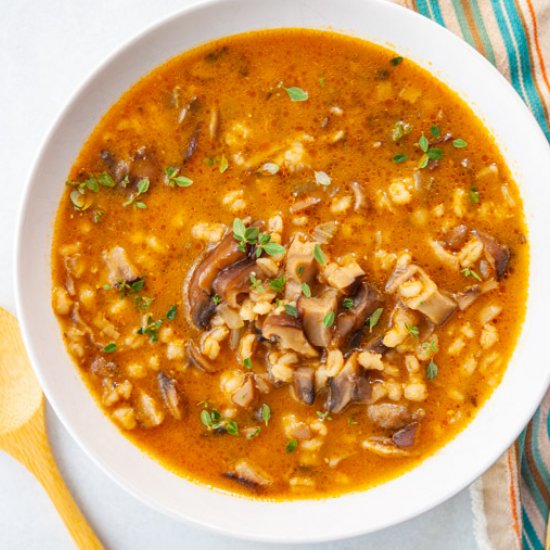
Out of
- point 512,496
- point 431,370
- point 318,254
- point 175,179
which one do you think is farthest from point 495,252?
point 175,179

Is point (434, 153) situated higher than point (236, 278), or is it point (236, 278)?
point (434, 153)

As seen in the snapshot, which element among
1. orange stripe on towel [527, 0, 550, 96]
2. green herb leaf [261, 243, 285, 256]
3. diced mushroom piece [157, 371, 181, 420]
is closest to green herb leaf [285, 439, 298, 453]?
diced mushroom piece [157, 371, 181, 420]

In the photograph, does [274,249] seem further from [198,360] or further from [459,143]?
[459,143]

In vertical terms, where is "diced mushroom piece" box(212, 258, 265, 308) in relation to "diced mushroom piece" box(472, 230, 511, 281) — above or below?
Answer: above

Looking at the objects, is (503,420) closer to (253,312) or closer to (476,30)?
(253,312)

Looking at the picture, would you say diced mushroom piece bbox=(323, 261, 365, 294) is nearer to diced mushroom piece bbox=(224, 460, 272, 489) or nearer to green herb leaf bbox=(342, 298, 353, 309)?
green herb leaf bbox=(342, 298, 353, 309)
